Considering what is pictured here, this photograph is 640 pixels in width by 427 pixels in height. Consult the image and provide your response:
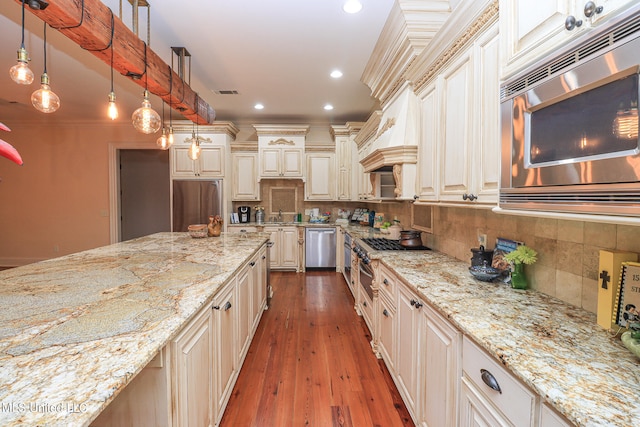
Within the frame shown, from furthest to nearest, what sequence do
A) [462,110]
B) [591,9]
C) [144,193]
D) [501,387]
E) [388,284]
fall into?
[144,193] → [388,284] → [462,110] → [501,387] → [591,9]

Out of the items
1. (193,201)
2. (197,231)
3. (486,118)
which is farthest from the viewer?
(193,201)

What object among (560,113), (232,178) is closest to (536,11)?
A: (560,113)

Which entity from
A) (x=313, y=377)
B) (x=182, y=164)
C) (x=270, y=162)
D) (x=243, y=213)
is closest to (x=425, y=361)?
(x=313, y=377)

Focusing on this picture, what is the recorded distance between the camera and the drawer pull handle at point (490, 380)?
0.94 m

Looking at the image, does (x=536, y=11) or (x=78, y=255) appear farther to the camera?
(x=78, y=255)

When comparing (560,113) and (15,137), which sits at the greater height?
(15,137)

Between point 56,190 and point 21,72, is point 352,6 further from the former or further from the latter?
point 56,190

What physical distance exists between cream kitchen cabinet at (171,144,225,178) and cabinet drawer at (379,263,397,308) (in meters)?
3.85

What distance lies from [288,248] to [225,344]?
3.63 meters

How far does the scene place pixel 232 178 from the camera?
5.58m

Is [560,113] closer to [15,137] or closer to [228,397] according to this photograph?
[228,397]

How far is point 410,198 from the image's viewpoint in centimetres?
243

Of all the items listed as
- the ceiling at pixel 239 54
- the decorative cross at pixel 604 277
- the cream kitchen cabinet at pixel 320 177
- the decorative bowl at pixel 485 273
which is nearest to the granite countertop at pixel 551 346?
the decorative bowl at pixel 485 273

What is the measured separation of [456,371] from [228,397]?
4.70ft
